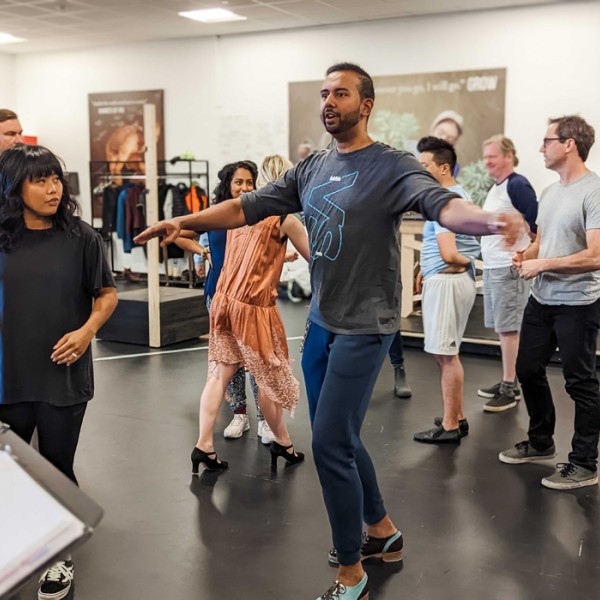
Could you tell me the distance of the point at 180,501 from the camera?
3215mm

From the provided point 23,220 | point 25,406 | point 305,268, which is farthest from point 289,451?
point 305,268

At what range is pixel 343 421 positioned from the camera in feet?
7.39

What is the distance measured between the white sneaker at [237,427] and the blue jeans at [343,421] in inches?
70.6

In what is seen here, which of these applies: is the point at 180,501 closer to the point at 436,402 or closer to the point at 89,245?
the point at 89,245

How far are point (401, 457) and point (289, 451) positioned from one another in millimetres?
579

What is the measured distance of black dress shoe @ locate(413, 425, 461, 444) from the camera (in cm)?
399

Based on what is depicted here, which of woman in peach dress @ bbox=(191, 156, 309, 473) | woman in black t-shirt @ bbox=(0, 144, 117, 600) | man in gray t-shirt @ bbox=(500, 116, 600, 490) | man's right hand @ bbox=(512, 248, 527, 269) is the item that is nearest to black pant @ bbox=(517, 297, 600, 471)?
man in gray t-shirt @ bbox=(500, 116, 600, 490)

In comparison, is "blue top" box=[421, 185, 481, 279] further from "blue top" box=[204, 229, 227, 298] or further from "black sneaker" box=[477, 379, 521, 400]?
"black sneaker" box=[477, 379, 521, 400]

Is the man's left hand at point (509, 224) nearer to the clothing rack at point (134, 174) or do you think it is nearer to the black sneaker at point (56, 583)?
the black sneaker at point (56, 583)

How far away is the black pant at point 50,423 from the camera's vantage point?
2.34 metres

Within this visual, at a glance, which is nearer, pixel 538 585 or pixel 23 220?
pixel 23 220

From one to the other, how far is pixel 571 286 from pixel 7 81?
1085 cm

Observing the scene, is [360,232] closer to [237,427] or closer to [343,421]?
[343,421]

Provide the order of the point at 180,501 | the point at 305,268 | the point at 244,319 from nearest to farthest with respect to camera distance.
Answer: the point at 180,501 < the point at 244,319 < the point at 305,268
